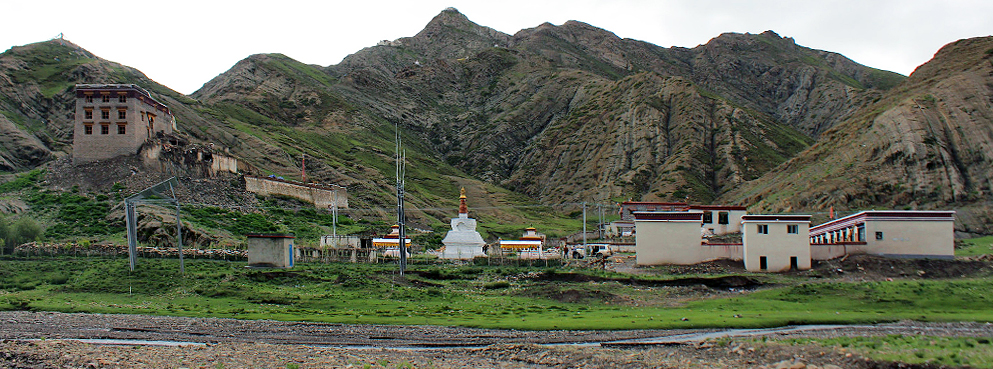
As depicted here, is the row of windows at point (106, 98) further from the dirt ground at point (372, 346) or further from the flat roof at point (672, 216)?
the flat roof at point (672, 216)

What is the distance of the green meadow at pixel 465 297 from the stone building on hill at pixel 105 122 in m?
25.6

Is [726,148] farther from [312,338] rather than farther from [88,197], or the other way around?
[312,338]

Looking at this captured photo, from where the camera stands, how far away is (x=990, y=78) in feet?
295

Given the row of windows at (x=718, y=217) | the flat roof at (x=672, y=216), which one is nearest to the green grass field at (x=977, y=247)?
the row of windows at (x=718, y=217)

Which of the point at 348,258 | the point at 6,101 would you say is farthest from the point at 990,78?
the point at 6,101

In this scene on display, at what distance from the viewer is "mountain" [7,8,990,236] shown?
260ft

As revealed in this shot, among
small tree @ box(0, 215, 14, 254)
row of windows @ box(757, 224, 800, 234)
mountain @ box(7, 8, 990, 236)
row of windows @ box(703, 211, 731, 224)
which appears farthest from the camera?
mountain @ box(7, 8, 990, 236)

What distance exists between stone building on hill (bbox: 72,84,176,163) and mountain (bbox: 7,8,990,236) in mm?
14859

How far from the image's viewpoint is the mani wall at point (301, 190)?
253 ft

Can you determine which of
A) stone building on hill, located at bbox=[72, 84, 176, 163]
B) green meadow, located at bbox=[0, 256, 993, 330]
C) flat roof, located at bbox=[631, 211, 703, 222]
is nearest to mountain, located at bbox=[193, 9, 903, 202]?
flat roof, located at bbox=[631, 211, 703, 222]

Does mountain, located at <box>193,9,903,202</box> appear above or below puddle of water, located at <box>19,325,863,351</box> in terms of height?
above

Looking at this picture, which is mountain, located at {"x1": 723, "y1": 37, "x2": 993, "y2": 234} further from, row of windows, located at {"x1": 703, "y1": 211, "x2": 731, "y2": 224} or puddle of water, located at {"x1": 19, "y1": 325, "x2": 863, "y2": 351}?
puddle of water, located at {"x1": 19, "y1": 325, "x2": 863, "y2": 351}

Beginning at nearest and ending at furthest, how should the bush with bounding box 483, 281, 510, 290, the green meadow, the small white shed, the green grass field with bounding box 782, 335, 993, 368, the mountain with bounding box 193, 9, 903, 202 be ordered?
the green grass field with bounding box 782, 335, 993, 368 < the green meadow < the bush with bounding box 483, 281, 510, 290 < the small white shed < the mountain with bounding box 193, 9, 903, 202

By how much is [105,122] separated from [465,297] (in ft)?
153
